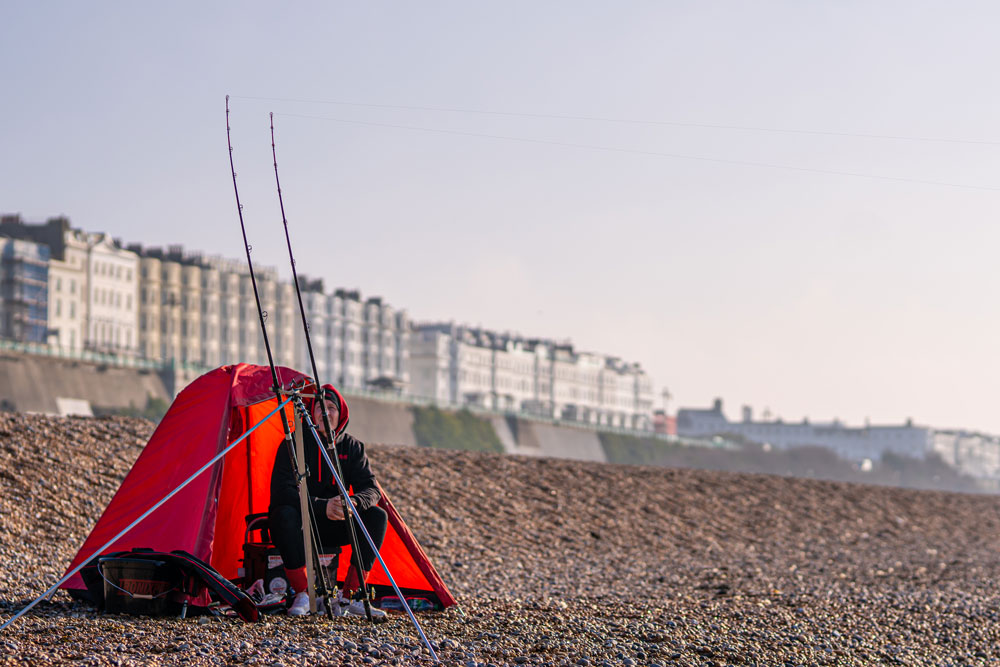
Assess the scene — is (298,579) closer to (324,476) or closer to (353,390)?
(324,476)

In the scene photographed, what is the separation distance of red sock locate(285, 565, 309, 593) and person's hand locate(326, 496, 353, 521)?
1.29 ft

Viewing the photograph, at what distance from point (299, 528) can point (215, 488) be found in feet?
2.63

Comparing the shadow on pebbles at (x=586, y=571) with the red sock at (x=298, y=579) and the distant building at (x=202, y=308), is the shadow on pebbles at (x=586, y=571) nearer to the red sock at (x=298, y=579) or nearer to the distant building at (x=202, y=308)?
the red sock at (x=298, y=579)

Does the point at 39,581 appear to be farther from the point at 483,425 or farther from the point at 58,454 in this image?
the point at 483,425

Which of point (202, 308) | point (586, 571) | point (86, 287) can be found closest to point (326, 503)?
point (586, 571)

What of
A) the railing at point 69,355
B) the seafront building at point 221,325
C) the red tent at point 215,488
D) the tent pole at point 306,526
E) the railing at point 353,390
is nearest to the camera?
the tent pole at point 306,526

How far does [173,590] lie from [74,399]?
6280 cm

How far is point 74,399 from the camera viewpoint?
67625 mm

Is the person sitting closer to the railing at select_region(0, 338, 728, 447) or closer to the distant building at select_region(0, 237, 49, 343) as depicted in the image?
the railing at select_region(0, 338, 728, 447)

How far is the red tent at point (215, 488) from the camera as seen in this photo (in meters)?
8.87

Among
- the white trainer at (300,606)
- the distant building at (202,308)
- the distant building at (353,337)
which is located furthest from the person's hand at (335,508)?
the distant building at (353,337)

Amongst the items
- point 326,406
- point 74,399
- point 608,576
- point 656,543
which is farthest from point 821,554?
point 74,399

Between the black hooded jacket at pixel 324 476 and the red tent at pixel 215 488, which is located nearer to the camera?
the black hooded jacket at pixel 324 476

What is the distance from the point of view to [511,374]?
564 ft
